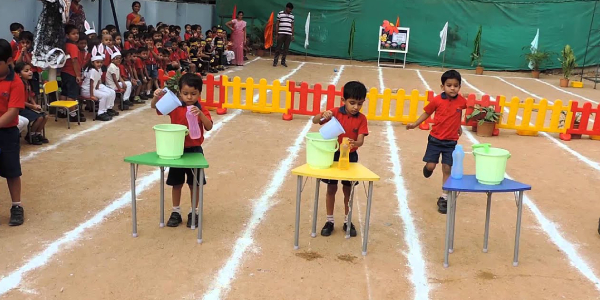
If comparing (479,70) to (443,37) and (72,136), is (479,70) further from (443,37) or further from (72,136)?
(72,136)

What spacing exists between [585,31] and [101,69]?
20.5 meters

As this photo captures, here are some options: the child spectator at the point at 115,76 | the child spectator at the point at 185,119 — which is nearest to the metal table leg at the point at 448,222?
the child spectator at the point at 185,119

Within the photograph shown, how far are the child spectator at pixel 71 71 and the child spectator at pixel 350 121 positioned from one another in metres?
5.86

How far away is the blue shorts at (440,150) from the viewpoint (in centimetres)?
636

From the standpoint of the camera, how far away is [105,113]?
10172 millimetres

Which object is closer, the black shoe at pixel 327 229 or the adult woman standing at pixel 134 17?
the black shoe at pixel 327 229

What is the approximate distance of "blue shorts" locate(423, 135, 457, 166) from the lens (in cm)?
636

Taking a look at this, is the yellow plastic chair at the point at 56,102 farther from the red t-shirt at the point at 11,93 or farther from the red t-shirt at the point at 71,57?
the red t-shirt at the point at 11,93

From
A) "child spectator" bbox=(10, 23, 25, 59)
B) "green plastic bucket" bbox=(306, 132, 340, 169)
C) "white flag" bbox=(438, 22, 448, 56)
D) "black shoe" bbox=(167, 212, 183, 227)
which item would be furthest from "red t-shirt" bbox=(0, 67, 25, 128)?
"white flag" bbox=(438, 22, 448, 56)

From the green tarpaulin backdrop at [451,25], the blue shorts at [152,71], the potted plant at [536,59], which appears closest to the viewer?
the blue shorts at [152,71]

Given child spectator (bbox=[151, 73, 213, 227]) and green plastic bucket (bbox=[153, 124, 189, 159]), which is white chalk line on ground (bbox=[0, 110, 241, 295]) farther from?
green plastic bucket (bbox=[153, 124, 189, 159])

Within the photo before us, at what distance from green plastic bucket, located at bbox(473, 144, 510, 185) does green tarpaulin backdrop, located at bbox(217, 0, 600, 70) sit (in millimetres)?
20519

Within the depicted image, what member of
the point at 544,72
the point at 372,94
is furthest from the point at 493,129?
the point at 544,72

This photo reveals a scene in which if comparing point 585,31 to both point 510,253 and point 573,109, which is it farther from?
point 510,253
